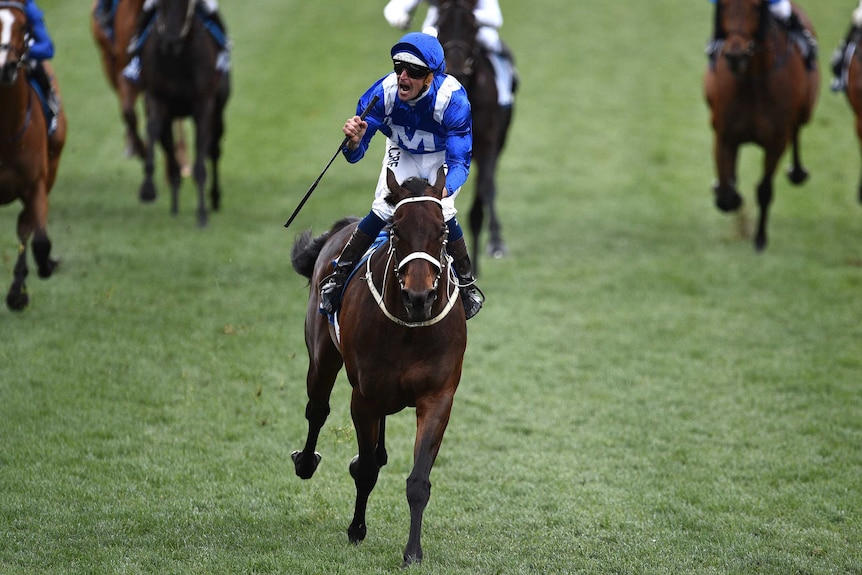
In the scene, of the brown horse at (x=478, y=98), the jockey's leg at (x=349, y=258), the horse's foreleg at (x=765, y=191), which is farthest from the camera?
the horse's foreleg at (x=765, y=191)

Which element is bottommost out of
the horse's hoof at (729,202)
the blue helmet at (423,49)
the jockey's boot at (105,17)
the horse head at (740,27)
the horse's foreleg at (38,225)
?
the jockey's boot at (105,17)

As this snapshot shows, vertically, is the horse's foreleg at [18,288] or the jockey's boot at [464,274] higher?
the jockey's boot at [464,274]

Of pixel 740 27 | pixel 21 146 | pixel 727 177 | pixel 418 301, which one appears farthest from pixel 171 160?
pixel 418 301

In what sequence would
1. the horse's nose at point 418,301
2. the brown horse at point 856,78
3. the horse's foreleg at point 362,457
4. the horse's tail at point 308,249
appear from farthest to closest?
the brown horse at point 856,78 < the horse's tail at point 308,249 < the horse's foreleg at point 362,457 < the horse's nose at point 418,301

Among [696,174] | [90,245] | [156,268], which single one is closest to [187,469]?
[156,268]

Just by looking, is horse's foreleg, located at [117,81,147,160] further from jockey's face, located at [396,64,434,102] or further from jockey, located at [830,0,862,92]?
jockey's face, located at [396,64,434,102]

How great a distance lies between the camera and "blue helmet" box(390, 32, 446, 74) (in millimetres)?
5602

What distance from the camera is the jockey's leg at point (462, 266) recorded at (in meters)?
5.93

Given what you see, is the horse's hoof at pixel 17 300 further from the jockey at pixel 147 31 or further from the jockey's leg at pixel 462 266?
the jockey's leg at pixel 462 266

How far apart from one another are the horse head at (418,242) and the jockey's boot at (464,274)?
485mm

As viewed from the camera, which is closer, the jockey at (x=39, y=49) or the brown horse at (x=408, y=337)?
the brown horse at (x=408, y=337)

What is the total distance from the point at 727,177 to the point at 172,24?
6107 millimetres

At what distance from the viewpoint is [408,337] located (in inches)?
219

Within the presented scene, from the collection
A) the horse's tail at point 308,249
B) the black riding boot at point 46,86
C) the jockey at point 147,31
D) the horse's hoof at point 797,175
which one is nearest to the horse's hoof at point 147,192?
the jockey at point 147,31
